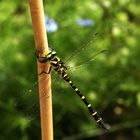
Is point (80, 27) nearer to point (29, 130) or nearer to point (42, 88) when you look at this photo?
point (29, 130)

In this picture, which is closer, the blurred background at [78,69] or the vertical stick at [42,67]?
the vertical stick at [42,67]

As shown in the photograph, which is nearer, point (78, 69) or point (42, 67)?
point (42, 67)

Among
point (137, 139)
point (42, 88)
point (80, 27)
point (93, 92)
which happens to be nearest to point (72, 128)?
point (93, 92)

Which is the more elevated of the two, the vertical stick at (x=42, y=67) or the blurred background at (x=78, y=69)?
the blurred background at (x=78, y=69)

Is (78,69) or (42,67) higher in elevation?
(78,69)
